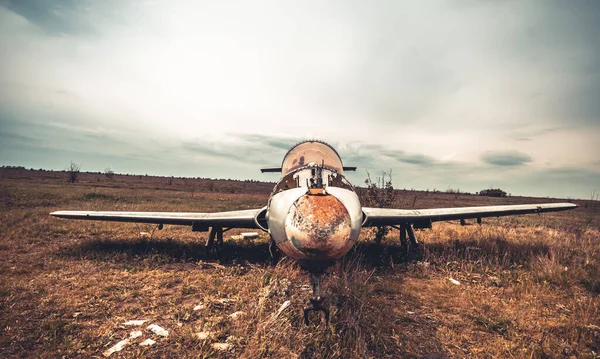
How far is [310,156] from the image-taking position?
6039 millimetres

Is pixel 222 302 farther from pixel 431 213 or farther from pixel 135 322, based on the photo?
pixel 431 213

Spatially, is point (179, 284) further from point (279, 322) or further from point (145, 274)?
point (279, 322)

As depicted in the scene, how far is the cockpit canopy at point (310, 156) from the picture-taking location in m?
5.98

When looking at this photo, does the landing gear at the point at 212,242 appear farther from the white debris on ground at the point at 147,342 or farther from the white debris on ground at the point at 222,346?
the white debris on ground at the point at 222,346

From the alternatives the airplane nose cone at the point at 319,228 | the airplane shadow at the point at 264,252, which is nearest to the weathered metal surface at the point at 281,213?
the airplane nose cone at the point at 319,228

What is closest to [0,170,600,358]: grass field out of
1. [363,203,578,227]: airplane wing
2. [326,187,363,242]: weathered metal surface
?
[363,203,578,227]: airplane wing

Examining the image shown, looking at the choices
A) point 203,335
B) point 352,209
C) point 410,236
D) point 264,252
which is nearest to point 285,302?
point 203,335

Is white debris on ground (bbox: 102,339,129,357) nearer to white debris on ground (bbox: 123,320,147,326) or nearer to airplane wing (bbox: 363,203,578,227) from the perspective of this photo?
white debris on ground (bbox: 123,320,147,326)

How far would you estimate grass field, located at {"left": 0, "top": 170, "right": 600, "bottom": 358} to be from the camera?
11.6 feet

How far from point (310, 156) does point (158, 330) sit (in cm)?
420

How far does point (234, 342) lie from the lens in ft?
11.6

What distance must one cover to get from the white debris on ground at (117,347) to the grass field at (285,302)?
0.08m

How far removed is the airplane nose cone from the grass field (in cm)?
149

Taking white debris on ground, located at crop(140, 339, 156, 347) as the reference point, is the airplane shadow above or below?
above
